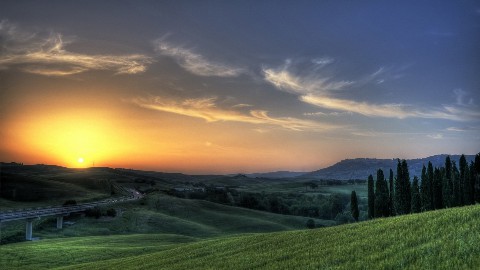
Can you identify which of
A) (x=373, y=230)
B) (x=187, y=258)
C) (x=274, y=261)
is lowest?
(x=187, y=258)

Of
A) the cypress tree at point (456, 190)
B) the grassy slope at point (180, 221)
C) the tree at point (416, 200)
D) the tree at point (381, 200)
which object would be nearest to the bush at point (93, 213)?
the grassy slope at point (180, 221)

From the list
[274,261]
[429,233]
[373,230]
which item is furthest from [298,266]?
[373,230]

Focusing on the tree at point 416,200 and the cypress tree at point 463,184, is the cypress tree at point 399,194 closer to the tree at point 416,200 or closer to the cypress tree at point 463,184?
the tree at point 416,200

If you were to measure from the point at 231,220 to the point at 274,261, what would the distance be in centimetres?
14159

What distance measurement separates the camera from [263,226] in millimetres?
154375

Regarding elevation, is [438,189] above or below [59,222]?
above

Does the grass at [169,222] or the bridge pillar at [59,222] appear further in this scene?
the bridge pillar at [59,222]

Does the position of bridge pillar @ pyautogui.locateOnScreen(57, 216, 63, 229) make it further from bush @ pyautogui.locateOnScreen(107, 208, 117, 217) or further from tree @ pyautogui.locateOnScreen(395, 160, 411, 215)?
tree @ pyautogui.locateOnScreen(395, 160, 411, 215)

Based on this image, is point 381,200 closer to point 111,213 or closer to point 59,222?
point 111,213

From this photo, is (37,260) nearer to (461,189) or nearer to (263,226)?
(263,226)

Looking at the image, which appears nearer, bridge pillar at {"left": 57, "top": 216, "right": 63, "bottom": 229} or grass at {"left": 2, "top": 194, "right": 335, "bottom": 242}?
grass at {"left": 2, "top": 194, "right": 335, "bottom": 242}

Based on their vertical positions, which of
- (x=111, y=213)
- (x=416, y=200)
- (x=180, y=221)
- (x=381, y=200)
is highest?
(x=416, y=200)

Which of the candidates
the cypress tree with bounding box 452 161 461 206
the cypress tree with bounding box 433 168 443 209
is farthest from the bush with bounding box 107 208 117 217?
the cypress tree with bounding box 452 161 461 206

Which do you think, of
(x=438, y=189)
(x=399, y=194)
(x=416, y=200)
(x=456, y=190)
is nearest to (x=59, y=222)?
(x=399, y=194)
